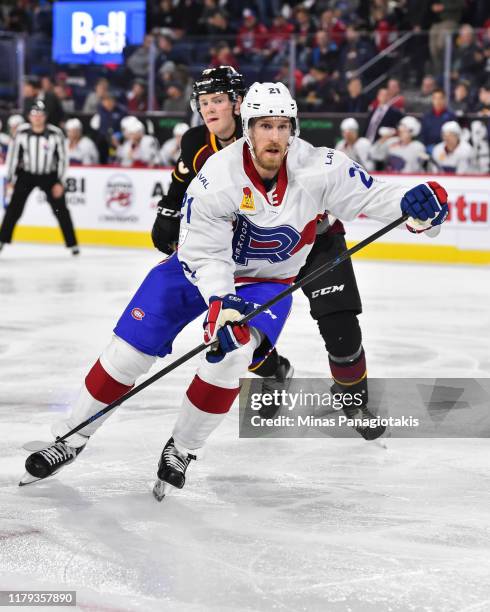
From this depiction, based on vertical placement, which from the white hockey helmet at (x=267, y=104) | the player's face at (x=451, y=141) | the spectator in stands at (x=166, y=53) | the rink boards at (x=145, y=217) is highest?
the spectator in stands at (x=166, y=53)

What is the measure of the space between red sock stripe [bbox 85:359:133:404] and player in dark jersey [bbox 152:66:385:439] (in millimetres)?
650

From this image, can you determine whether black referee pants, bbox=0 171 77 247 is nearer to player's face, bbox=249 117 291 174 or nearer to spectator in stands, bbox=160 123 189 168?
spectator in stands, bbox=160 123 189 168

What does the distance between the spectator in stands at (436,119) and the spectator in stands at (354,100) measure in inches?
34.1

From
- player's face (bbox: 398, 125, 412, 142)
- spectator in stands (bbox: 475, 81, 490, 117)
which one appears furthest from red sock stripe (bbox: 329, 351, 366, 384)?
spectator in stands (bbox: 475, 81, 490, 117)

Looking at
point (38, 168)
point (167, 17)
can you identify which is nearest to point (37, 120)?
point (38, 168)

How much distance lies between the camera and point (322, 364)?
4891mm

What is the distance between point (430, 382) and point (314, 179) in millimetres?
1693

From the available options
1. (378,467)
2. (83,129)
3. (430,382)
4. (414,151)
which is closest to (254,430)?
(378,467)

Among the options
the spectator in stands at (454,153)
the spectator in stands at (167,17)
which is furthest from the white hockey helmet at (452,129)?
the spectator in stands at (167,17)

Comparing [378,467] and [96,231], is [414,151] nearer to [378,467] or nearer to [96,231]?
[96,231]

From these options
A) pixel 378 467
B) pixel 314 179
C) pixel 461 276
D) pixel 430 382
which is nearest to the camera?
pixel 314 179

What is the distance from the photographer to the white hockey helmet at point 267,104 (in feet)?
9.48

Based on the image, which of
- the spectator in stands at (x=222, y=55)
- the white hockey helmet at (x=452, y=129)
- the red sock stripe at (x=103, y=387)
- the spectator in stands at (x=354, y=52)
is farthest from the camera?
the spectator in stands at (x=222, y=55)

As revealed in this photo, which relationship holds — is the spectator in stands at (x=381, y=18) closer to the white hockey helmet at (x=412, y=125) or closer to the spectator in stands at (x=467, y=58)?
the spectator in stands at (x=467, y=58)
